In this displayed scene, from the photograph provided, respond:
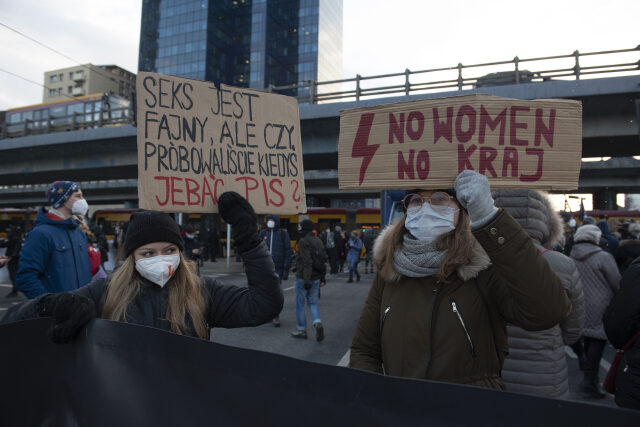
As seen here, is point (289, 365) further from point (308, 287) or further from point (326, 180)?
point (326, 180)

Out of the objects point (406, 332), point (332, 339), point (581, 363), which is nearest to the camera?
point (406, 332)

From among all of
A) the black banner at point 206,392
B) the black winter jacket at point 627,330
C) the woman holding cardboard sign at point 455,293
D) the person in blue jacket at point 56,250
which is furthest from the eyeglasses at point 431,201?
the person in blue jacket at point 56,250

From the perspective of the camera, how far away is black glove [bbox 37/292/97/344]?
1.46 metres

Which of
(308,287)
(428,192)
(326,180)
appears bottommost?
(308,287)

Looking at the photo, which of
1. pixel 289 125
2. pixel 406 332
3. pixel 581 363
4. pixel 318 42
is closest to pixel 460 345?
pixel 406 332

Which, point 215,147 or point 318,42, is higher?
point 318,42

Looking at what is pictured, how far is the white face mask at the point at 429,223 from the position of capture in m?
1.80

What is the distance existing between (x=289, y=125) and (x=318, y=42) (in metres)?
93.2

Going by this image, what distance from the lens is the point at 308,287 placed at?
6895 millimetres

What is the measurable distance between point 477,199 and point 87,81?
107m

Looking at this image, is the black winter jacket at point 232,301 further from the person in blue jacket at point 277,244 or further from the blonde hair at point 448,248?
the person in blue jacket at point 277,244

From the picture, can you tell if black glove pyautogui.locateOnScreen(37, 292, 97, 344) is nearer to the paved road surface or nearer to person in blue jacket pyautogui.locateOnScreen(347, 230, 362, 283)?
the paved road surface

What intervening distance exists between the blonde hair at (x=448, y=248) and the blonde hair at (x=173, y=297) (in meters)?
0.90

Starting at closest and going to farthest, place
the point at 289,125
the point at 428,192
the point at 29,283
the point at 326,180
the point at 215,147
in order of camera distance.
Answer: the point at 428,192 < the point at 215,147 < the point at 289,125 < the point at 29,283 < the point at 326,180
